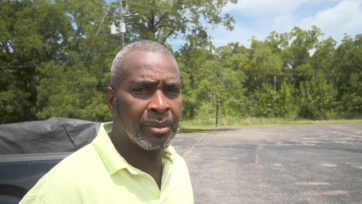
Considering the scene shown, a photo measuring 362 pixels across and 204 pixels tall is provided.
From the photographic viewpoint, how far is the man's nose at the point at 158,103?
4.09ft

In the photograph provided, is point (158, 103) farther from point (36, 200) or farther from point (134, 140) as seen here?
point (36, 200)

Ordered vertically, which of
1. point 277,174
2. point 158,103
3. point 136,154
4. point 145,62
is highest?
point 145,62

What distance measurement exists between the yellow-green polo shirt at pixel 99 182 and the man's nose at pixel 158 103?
0.83ft

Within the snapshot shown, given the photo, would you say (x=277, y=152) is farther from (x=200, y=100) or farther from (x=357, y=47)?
(x=357, y=47)

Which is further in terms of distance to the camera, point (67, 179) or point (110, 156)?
point (110, 156)

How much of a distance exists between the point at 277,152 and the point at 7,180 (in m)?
9.81

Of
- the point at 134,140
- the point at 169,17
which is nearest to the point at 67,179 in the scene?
the point at 134,140

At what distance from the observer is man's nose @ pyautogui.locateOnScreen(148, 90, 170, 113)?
1246 millimetres

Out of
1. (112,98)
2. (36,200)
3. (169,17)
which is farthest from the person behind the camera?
(169,17)

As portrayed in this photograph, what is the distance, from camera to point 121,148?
1.34 m

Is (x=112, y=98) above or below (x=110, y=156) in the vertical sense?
above

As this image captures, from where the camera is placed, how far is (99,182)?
1.13 metres

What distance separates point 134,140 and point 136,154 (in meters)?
0.09

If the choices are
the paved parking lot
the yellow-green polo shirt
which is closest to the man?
the yellow-green polo shirt
